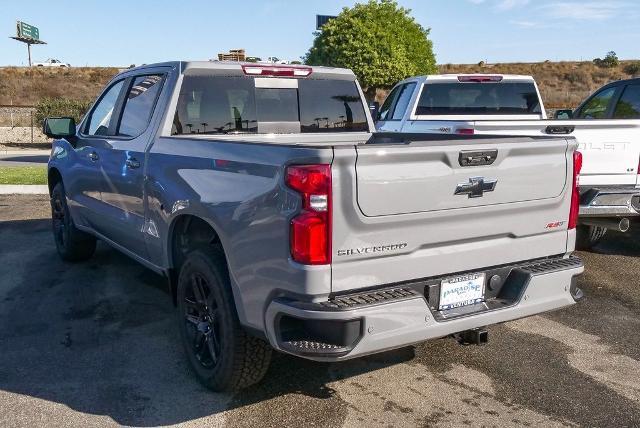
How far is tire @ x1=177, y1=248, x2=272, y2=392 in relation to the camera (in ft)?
11.8

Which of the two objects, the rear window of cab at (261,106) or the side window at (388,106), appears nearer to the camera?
the rear window of cab at (261,106)

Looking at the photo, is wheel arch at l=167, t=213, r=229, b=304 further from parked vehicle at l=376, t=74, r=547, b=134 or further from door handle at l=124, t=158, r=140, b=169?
parked vehicle at l=376, t=74, r=547, b=134

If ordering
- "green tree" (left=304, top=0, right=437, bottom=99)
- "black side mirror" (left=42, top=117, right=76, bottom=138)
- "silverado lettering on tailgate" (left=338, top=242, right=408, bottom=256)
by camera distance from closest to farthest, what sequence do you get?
"silverado lettering on tailgate" (left=338, top=242, right=408, bottom=256) → "black side mirror" (left=42, top=117, right=76, bottom=138) → "green tree" (left=304, top=0, right=437, bottom=99)

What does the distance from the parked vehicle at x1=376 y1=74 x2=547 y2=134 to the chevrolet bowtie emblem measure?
5543 mm

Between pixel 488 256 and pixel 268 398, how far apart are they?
1.53 metres

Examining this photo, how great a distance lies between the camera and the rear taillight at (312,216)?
9.77ft

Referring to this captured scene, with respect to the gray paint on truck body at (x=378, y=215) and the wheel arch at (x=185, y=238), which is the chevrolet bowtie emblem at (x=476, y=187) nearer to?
the gray paint on truck body at (x=378, y=215)

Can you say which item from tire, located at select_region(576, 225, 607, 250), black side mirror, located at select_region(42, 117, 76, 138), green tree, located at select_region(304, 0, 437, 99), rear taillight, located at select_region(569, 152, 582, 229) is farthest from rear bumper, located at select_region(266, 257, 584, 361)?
green tree, located at select_region(304, 0, 437, 99)

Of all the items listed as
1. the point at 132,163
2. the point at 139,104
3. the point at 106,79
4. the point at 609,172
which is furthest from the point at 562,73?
the point at 132,163

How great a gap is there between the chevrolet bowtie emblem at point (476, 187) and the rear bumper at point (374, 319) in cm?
48

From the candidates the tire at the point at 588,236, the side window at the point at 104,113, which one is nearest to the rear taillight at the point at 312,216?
the side window at the point at 104,113

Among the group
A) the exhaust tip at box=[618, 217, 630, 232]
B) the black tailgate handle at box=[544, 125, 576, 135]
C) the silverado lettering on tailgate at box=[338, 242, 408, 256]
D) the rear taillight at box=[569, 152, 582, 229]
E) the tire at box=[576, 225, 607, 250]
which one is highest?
the black tailgate handle at box=[544, 125, 576, 135]

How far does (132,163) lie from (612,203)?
177 inches

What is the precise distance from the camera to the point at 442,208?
3.33 m
